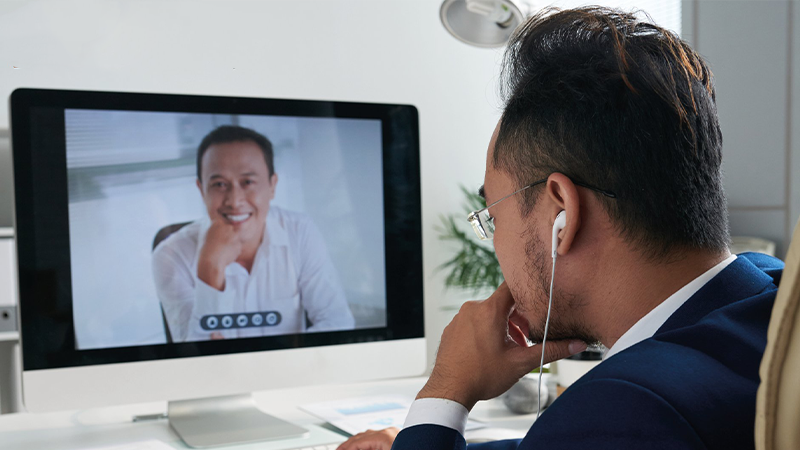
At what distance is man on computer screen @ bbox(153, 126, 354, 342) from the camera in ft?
4.10

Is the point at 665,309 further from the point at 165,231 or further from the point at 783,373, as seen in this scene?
the point at 165,231

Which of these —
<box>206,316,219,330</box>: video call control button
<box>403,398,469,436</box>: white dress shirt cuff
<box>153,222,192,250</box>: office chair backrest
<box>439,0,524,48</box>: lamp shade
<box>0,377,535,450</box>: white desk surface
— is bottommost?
<box>0,377,535,450</box>: white desk surface

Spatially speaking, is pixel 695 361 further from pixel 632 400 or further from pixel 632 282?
pixel 632 282

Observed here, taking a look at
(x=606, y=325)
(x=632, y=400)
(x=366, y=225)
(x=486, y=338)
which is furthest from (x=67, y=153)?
(x=632, y=400)

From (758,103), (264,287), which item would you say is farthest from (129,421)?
(758,103)

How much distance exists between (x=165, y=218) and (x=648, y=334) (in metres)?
0.89

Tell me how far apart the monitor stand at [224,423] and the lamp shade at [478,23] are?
0.96m

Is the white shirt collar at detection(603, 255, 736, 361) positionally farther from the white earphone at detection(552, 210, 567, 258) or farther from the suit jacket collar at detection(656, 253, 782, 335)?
the white earphone at detection(552, 210, 567, 258)

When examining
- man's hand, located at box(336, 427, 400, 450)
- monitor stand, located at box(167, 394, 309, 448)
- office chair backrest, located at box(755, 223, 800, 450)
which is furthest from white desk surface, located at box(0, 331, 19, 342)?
office chair backrest, located at box(755, 223, 800, 450)

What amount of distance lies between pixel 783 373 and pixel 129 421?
4.42ft

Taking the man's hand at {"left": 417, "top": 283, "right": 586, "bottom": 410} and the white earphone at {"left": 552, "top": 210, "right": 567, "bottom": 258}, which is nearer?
the white earphone at {"left": 552, "top": 210, "right": 567, "bottom": 258}

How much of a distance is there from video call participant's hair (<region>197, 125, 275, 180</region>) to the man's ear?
70 cm

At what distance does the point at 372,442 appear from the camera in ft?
3.43

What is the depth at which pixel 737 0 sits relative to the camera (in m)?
2.13
